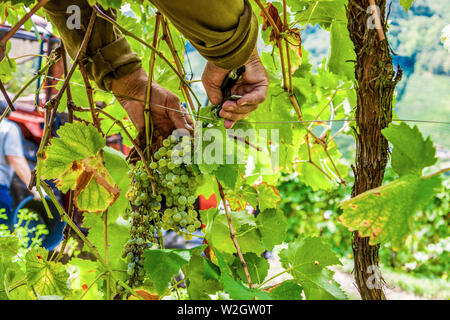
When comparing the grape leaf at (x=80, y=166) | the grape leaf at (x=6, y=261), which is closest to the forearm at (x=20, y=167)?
the grape leaf at (x=6, y=261)

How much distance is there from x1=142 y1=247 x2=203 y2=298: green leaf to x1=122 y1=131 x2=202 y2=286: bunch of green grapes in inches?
3.2

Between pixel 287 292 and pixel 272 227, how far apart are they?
0.22 metres

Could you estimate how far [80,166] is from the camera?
686 millimetres

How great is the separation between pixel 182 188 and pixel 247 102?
7.8 inches

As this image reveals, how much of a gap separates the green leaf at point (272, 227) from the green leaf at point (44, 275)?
0.40 m

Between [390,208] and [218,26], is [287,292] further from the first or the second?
[218,26]

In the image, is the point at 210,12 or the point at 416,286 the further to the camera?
the point at 416,286

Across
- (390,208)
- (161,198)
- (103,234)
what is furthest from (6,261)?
(390,208)

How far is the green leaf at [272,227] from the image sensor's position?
30.7 inches

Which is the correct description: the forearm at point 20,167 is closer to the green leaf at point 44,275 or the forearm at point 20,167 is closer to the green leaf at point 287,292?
the green leaf at point 44,275

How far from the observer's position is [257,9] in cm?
94

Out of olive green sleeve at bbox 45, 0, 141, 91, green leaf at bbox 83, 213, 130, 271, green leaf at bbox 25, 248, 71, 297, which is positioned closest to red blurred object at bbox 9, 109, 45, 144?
A: olive green sleeve at bbox 45, 0, 141, 91

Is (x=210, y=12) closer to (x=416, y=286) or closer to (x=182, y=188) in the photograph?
(x=182, y=188)

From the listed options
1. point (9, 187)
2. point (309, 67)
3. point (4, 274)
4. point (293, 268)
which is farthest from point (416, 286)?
point (9, 187)
